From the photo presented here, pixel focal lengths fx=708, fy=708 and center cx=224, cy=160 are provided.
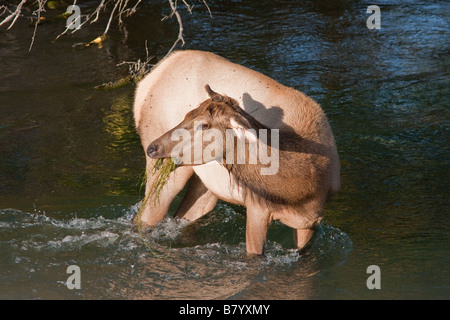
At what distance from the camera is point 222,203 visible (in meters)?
7.40

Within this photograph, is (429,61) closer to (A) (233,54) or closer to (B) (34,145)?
(A) (233,54)

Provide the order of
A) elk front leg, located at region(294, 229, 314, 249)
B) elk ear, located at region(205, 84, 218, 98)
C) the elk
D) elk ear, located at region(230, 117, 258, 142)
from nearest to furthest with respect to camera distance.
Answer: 1. elk ear, located at region(230, 117, 258, 142)
2. the elk
3. elk ear, located at region(205, 84, 218, 98)
4. elk front leg, located at region(294, 229, 314, 249)

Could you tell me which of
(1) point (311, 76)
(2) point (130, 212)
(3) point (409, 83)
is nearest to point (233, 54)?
(1) point (311, 76)

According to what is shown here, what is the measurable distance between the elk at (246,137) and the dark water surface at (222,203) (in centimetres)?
44

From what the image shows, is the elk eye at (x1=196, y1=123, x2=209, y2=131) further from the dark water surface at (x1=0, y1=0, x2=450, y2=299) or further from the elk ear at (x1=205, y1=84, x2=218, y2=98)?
the dark water surface at (x1=0, y1=0, x2=450, y2=299)

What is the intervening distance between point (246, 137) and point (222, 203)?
2.42 meters

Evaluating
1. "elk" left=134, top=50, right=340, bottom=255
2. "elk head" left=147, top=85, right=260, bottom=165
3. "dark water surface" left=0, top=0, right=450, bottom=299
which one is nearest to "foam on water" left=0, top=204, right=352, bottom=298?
"dark water surface" left=0, top=0, right=450, bottom=299

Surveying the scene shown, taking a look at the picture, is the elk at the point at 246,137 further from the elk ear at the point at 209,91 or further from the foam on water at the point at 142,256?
the foam on water at the point at 142,256

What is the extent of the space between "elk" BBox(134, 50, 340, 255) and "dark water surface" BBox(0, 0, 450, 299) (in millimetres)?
440

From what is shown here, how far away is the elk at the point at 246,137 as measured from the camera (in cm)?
525

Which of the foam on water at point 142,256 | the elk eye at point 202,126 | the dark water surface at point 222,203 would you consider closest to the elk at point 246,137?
the elk eye at point 202,126

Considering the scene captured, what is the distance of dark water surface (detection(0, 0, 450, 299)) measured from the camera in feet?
18.5

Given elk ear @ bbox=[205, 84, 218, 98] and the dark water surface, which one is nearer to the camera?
elk ear @ bbox=[205, 84, 218, 98]
